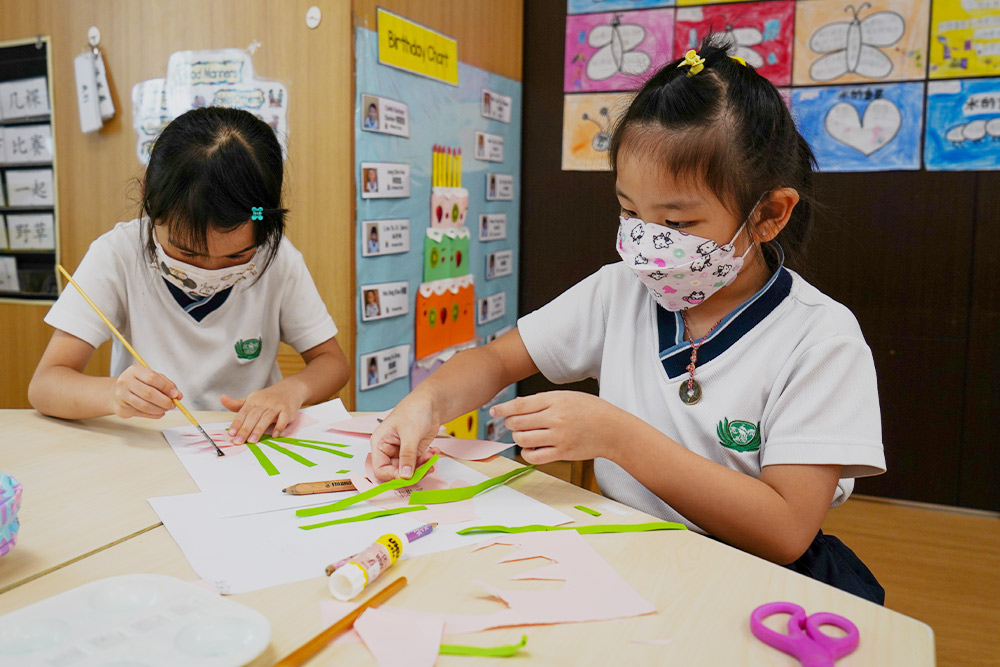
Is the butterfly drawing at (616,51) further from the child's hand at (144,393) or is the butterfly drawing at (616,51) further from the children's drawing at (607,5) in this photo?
the child's hand at (144,393)

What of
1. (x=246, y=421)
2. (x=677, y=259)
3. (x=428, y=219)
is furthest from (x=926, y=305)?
(x=246, y=421)

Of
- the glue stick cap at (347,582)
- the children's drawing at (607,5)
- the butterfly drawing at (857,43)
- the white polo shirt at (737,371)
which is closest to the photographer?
the glue stick cap at (347,582)

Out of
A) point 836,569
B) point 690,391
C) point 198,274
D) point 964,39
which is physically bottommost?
point 836,569

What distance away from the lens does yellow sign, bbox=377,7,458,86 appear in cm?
212

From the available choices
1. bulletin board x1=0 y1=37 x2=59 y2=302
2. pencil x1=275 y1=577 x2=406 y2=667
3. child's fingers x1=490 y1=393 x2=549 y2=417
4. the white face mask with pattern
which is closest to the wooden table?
pencil x1=275 y1=577 x2=406 y2=667

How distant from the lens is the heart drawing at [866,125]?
8.44 feet

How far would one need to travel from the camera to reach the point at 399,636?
63cm

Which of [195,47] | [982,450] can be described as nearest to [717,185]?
[195,47]

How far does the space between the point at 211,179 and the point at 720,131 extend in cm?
80

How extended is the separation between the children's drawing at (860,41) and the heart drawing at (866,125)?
9 cm

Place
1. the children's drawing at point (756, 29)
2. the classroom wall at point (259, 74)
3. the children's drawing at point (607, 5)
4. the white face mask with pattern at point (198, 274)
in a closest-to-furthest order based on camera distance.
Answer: the white face mask with pattern at point (198, 274) → the classroom wall at point (259, 74) → the children's drawing at point (756, 29) → the children's drawing at point (607, 5)

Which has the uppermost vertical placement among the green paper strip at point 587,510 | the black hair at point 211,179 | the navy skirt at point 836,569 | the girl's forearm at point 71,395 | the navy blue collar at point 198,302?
the black hair at point 211,179

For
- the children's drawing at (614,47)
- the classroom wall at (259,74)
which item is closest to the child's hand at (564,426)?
the classroom wall at (259,74)

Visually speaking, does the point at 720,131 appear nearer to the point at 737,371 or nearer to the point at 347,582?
the point at 737,371
